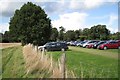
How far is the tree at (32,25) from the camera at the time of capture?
2908 inches

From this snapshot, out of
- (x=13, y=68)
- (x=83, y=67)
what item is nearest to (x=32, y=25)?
(x=13, y=68)

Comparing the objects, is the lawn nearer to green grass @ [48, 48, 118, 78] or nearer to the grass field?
the grass field

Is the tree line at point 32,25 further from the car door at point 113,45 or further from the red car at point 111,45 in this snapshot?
the car door at point 113,45

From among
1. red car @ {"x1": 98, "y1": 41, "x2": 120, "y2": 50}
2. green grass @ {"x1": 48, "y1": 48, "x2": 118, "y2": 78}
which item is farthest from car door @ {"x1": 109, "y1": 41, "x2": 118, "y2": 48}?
green grass @ {"x1": 48, "y1": 48, "x2": 118, "y2": 78}

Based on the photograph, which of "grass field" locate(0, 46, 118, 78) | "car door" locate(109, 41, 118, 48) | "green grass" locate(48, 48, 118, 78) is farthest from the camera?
"car door" locate(109, 41, 118, 48)

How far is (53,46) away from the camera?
5397 centimetres

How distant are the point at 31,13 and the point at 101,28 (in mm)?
70954

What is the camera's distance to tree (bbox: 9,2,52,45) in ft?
242

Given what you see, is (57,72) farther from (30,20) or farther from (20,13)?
(20,13)

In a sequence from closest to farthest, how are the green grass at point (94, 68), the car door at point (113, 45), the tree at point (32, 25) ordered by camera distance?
the green grass at point (94, 68), the car door at point (113, 45), the tree at point (32, 25)

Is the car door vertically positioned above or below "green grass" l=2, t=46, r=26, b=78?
above

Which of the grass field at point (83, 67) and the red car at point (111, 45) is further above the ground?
the red car at point (111, 45)

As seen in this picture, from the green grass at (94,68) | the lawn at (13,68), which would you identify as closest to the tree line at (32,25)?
the lawn at (13,68)

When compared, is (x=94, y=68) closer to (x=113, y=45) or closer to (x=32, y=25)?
(x=113, y=45)
